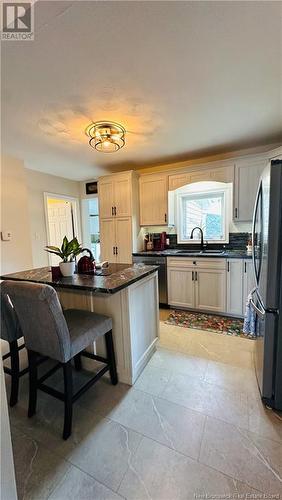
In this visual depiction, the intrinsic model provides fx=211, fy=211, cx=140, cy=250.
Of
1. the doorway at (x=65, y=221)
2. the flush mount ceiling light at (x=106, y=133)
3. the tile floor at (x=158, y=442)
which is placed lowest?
the tile floor at (x=158, y=442)

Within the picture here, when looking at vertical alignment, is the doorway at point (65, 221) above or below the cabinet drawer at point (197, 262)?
above

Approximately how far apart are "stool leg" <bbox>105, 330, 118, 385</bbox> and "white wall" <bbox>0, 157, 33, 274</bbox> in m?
2.37

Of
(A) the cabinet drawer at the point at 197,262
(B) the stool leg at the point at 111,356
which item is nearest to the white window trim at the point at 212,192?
(A) the cabinet drawer at the point at 197,262

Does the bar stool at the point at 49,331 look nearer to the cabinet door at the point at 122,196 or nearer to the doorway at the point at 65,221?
the cabinet door at the point at 122,196

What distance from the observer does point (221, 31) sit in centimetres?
128

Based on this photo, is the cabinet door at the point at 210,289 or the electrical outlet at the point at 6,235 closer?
the cabinet door at the point at 210,289

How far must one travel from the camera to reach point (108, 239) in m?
4.04

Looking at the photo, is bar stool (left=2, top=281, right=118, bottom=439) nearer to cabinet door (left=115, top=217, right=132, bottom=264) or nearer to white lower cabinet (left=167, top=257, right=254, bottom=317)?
white lower cabinet (left=167, top=257, right=254, bottom=317)

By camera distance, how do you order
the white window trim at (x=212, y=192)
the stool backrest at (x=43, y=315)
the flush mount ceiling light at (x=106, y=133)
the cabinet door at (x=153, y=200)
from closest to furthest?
the stool backrest at (x=43, y=315) → the flush mount ceiling light at (x=106, y=133) → the white window trim at (x=212, y=192) → the cabinet door at (x=153, y=200)

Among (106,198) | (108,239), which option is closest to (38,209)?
(106,198)

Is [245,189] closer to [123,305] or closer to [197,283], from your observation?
[197,283]

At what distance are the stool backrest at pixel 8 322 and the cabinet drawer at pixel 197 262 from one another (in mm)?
2280

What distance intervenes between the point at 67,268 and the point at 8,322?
2.00 ft

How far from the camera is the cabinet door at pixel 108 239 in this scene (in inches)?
157
